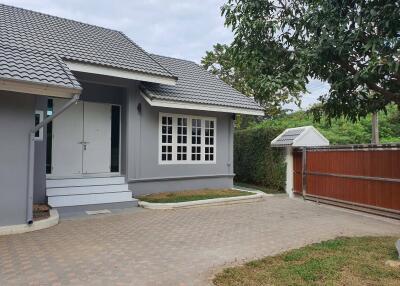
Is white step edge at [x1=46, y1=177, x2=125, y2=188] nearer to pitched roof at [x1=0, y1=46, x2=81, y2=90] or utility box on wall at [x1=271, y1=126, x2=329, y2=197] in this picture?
pitched roof at [x1=0, y1=46, x2=81, y2=90]

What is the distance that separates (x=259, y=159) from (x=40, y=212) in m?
9.82

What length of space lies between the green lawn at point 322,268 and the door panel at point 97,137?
7815 millimetres

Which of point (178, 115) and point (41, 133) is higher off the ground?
point (178, 115)

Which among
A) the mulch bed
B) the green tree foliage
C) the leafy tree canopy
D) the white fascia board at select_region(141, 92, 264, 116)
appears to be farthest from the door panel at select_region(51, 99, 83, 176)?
the green tree foliage

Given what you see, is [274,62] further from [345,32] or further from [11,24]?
[11,24]

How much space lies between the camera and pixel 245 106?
14102 mm

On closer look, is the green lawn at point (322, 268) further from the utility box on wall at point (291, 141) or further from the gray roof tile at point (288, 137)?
the gray roof tile at point (288, 137)

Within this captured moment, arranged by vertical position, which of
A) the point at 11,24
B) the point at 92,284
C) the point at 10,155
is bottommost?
the point at 92,284

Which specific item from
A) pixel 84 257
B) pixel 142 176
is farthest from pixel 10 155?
pixel 142 176

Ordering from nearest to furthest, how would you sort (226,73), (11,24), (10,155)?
(10,155), (11,24), (226,73)

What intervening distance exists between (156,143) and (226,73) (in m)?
14.1

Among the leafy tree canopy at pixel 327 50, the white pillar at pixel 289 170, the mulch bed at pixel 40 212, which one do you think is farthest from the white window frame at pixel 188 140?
the leafy tree canopy at pixel 327 50

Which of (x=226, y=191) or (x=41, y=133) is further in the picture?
(x=226, y=191)

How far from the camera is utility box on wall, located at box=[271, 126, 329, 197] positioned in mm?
13656
